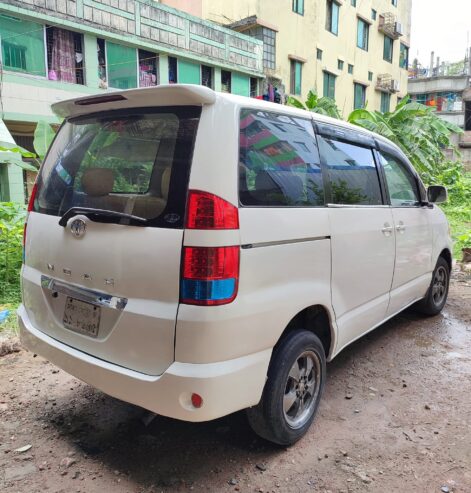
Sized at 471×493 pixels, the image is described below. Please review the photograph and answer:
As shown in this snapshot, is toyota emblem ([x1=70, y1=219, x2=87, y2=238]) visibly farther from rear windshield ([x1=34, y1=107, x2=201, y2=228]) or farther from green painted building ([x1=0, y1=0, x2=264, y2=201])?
green painted building ([x1=0, y1=0, x2=264, y2=201])

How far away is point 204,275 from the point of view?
6.40 ft

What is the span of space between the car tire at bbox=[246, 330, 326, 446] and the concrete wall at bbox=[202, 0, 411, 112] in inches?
675

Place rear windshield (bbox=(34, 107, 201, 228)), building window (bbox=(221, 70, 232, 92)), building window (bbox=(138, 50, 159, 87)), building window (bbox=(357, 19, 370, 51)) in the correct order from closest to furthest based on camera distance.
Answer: rear windshield (bbox=(34, 107, 201, 228)), building window (bbox=(138, 50, 159, 87)), building window (bbox=(221, 70, 232, 92)), building window (bbox=(357, 19, 370, 51))

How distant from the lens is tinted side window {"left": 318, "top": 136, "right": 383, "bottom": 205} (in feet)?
9.32

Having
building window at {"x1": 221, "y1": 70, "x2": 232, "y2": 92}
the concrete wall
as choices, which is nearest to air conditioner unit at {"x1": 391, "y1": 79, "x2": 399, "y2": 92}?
the concrete wall

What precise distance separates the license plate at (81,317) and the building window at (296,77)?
60.0 ft

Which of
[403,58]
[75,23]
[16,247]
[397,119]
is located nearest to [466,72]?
[403,58]

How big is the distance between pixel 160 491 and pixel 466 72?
40658mm

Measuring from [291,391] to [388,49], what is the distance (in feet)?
95.6

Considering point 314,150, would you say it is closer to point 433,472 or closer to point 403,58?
point 433,472

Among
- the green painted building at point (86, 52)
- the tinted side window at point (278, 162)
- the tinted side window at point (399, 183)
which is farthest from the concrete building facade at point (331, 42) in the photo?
the tinted side window at point (278, 162)

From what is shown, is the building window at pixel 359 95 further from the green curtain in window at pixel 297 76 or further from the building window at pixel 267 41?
the building window at pixel 267 41

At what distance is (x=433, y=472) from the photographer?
2.40 metres

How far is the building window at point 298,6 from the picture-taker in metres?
18.5
